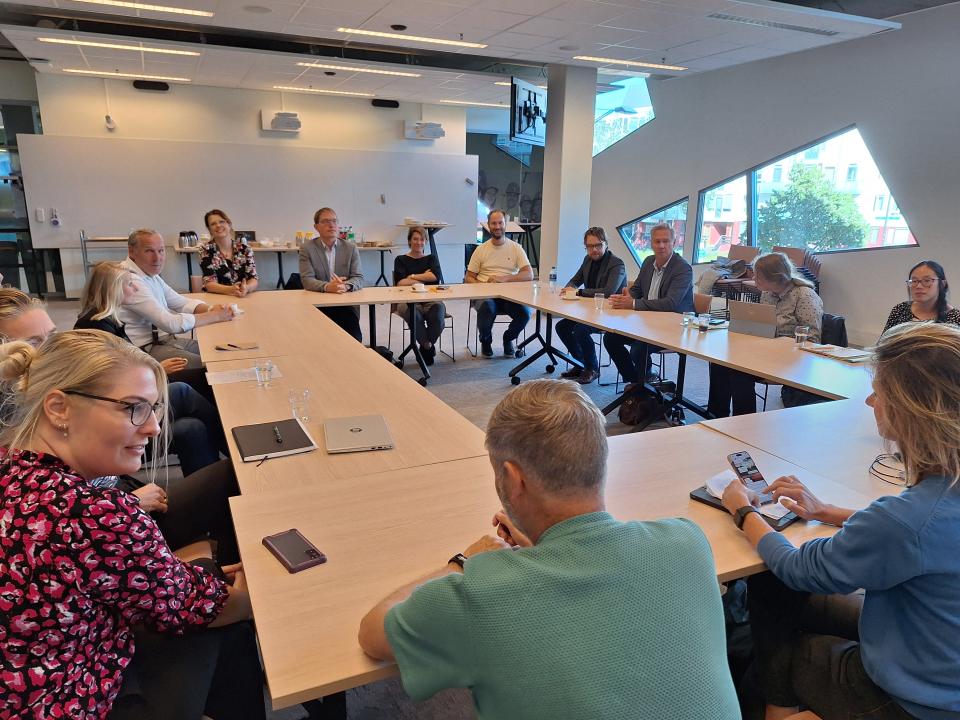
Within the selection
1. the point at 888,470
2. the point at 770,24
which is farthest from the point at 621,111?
the point at 888,470

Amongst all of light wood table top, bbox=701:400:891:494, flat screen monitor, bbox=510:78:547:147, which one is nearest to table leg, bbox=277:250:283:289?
flat screen monitor, bbox=510:78:547:147

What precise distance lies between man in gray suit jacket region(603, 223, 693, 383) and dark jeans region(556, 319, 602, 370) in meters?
0.46

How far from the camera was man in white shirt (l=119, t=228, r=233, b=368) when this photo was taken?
11.6ft

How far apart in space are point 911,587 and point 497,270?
5.19 meters

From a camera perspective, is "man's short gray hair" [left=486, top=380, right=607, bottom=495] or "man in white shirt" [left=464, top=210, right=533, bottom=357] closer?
"man's short gray hair" [left=486, top=380, right=607, bottom=495]

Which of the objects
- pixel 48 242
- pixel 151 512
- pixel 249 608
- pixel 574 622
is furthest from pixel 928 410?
pixel 48 242

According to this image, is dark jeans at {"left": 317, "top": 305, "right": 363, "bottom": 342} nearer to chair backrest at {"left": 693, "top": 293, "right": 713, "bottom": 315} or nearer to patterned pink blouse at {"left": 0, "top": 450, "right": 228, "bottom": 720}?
chair backrest at {"left": 693, "top": 293, "right": 713, "bottom": 315}

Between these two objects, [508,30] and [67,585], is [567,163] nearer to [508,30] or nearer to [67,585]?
[508,30]

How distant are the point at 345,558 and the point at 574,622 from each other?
738 mm

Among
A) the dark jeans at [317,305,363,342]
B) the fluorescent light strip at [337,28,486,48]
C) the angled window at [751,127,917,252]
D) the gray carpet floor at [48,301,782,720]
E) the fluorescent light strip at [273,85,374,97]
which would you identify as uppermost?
the fluorescent light strip at [273,85,374,97]

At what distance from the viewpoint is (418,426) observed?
2299mm

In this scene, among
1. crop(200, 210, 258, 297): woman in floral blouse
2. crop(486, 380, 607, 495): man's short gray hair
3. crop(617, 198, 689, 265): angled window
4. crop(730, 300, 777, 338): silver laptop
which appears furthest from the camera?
crop(617, 198, 689, 265): angled window

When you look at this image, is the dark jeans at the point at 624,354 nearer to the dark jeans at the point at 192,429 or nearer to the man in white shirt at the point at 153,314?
the man in white shirt at the point at 153,314

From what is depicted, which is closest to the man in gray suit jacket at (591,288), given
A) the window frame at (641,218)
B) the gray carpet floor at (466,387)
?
the gray carpet floor at (466,387)
